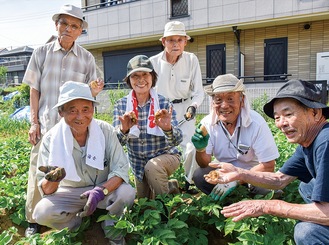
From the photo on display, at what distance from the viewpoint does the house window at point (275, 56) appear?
436 inches

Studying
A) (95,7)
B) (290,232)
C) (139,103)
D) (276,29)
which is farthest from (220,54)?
(290,232)

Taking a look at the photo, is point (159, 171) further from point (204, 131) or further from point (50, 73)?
point (50, 73)

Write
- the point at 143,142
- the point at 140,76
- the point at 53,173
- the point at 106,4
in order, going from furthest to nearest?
the point at 106,4 → the point at 143,142 → the point at 140,76 → the point at 53,173

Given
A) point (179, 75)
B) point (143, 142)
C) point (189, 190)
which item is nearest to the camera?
point (143, 142)

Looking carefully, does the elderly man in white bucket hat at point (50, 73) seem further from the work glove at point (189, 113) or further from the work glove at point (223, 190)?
the work glove at point (223, 190)

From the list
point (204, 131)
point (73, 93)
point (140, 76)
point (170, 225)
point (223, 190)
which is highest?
point (140, 76)

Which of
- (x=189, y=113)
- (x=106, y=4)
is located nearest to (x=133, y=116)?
(x=189, y=113)

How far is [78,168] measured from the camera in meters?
2.58

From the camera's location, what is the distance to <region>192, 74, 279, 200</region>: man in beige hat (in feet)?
8.63

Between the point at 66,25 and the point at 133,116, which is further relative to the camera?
the point at 66,25

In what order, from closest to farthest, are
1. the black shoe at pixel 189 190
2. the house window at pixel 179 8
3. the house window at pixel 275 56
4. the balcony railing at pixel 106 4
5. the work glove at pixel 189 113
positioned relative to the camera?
the work glove at pixel 189 113 → the black shoe at pixel 189 190 → the house window at pixel 275 56 → the house window at pixel 179 8 → the balcony railing at pixel 106 4

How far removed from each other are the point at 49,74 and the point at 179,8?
10.7 m

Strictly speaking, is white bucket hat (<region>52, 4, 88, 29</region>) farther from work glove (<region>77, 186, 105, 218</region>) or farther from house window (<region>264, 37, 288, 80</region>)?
house window (<region>264, 37, 288, 80</region>)

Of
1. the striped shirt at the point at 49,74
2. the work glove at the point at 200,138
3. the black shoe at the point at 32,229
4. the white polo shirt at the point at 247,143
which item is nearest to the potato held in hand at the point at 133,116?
the work glove at the point at 200,138
